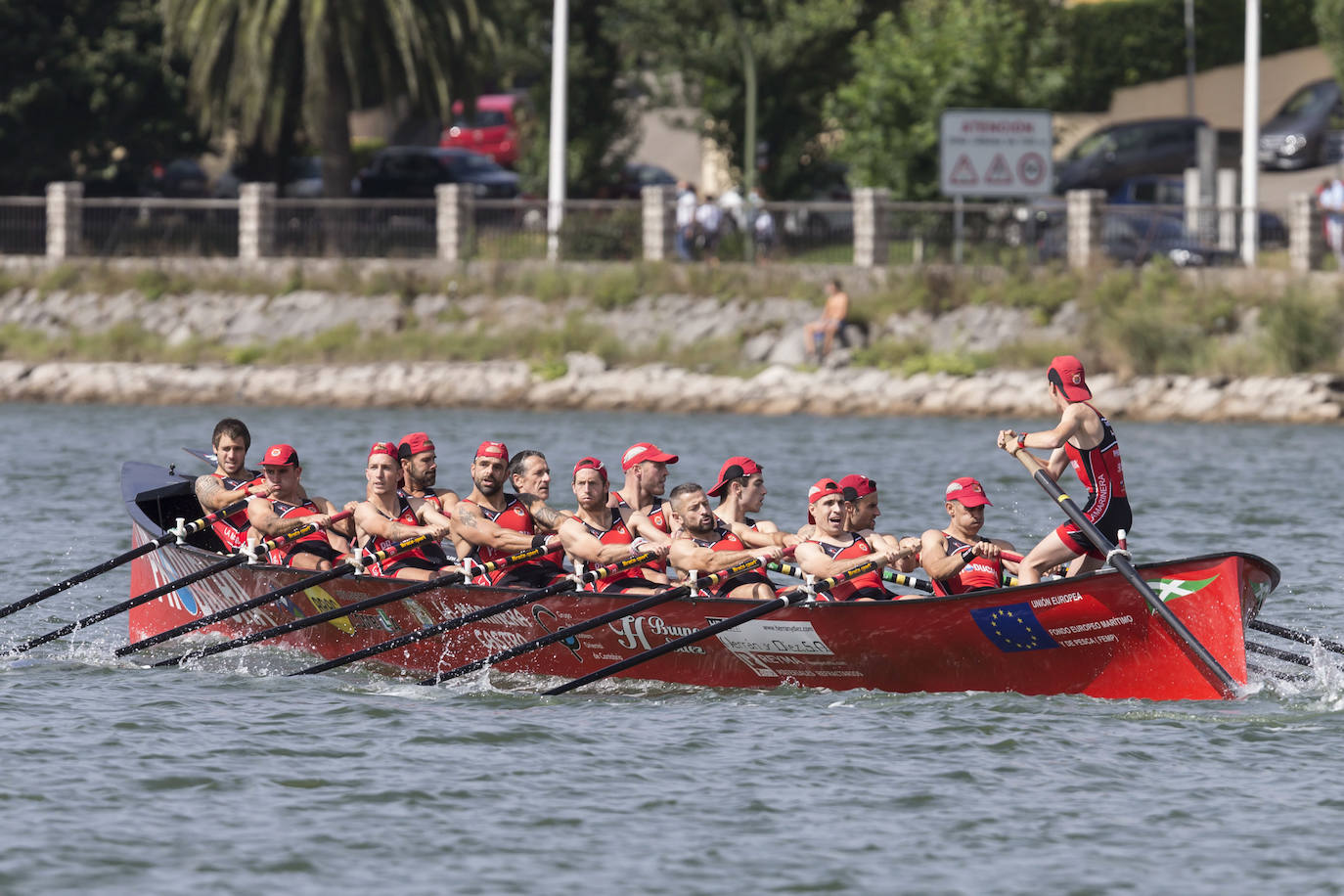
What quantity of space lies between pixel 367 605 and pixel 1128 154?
104 ft

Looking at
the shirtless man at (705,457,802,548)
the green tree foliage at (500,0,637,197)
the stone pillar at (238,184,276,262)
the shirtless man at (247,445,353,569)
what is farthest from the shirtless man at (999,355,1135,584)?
the green tree foliage at (500,0,637,197)

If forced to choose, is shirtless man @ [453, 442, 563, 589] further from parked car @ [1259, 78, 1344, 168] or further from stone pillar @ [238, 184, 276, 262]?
parked car @ [1259, 78, 1344, 168]

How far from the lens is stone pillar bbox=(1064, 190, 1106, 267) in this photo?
109ft

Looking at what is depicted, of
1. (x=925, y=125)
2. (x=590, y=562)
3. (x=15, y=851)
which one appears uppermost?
(x=925, y=125)

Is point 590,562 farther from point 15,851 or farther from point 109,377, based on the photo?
point 109,377

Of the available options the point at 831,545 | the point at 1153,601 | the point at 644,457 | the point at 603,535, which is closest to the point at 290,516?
the point at 603,535

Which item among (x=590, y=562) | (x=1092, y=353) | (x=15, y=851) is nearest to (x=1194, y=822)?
(x=590, y=562)

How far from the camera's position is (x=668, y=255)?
35219 millimetres

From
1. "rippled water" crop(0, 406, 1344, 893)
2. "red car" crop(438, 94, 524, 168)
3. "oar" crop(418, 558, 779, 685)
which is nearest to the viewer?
"rippled water" crop(0, 406, 1344, 893)

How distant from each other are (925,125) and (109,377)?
574 inches

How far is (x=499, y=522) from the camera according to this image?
14070 mm

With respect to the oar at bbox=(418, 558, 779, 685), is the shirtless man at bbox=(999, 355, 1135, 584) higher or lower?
higher

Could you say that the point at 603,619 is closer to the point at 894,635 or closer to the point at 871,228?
the point at 894,635

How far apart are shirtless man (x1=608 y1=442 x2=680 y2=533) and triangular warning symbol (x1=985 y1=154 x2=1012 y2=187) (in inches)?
850
